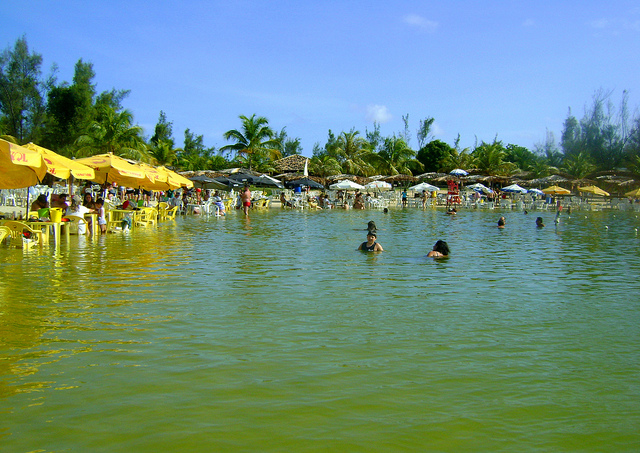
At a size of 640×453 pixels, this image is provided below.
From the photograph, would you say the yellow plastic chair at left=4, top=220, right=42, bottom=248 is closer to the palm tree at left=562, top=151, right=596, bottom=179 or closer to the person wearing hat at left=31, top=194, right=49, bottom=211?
the person wearing hat at left=31, top=194, right=49, bottom=211

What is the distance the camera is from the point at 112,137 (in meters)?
35.1

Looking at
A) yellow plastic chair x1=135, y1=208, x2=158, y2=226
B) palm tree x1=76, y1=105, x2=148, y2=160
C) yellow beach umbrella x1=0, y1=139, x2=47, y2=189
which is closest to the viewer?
yellow beach umbrella x1=0, y1=139, x2=47, y2=189

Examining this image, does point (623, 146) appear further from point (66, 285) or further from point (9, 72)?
point (66, 285)

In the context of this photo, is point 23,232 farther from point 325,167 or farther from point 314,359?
point 325,167

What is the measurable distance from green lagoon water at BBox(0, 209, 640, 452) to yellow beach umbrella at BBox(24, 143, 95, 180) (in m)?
2.60

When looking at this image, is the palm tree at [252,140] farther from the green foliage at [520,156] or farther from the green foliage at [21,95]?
the green foliage at [520,156]

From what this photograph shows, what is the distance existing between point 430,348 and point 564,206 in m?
36.4

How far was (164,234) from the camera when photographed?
1580cm

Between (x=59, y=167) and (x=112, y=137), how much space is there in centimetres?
2488

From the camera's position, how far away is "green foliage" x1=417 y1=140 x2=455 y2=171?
6625 centimetres

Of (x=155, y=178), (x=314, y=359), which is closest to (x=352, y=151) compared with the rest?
(x=155, y=178)

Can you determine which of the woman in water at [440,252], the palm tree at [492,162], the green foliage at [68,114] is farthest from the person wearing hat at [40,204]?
the palm tree at [492,162]

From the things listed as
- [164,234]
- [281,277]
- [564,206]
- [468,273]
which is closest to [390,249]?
[468,273]

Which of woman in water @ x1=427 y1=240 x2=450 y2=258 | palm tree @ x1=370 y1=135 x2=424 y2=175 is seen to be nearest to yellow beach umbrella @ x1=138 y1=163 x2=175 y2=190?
woman in water @ x1=427 y1=240 x2=450 y2=258
